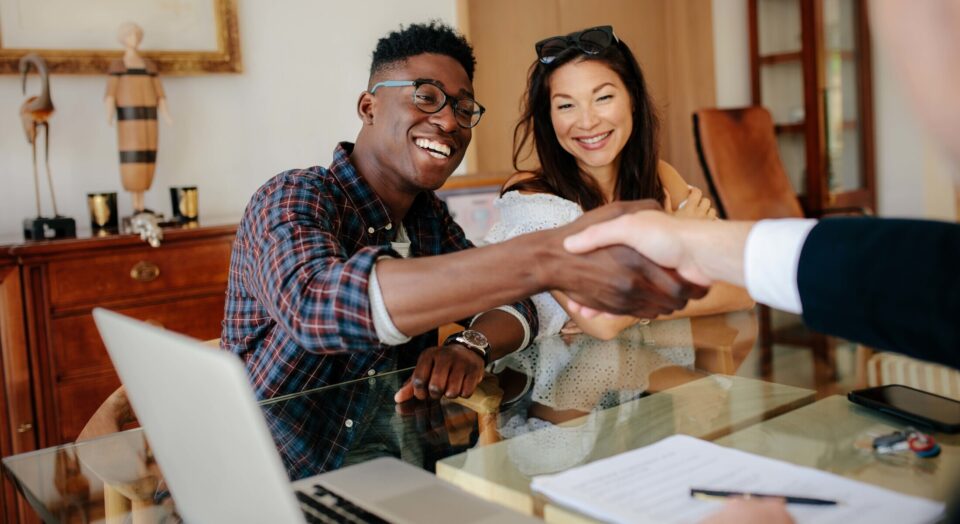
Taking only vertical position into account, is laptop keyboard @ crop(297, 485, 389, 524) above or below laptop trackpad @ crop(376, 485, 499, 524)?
above

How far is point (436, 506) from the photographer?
102 cm

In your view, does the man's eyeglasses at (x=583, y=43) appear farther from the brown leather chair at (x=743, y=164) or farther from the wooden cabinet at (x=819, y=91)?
the wooden cabinet at (x=819, y=91)

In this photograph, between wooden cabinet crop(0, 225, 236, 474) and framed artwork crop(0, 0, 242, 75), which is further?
framed artwork crop(0, 0, 242, 75)

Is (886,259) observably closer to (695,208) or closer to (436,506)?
(436,506)

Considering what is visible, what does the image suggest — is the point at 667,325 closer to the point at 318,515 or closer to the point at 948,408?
the point at 948,408

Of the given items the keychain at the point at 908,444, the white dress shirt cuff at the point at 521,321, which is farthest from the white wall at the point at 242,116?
the keychain at the point at 908,444

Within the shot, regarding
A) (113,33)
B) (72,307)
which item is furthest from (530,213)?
(113,33)

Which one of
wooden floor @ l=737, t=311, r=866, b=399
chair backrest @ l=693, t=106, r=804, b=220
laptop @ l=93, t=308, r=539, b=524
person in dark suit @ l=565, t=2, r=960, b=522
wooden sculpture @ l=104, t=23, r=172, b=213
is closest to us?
person in dark suit @ l=565, t=2, r=960, b=522

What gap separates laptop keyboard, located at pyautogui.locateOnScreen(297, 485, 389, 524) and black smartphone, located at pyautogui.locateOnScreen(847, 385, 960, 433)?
738 millimetres

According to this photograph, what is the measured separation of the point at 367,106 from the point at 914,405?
1153 mm

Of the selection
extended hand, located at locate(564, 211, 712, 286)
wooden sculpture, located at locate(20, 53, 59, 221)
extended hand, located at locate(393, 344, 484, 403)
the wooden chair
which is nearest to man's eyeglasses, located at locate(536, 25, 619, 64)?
extended hand, located at locate(393, 344, 484, 403)

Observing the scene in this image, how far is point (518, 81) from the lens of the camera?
4.57m

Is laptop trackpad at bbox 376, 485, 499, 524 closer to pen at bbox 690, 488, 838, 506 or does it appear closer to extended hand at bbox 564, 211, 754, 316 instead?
pen at bbox 690, 488, 838, 506

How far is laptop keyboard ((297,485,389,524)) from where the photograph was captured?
0.98 m
